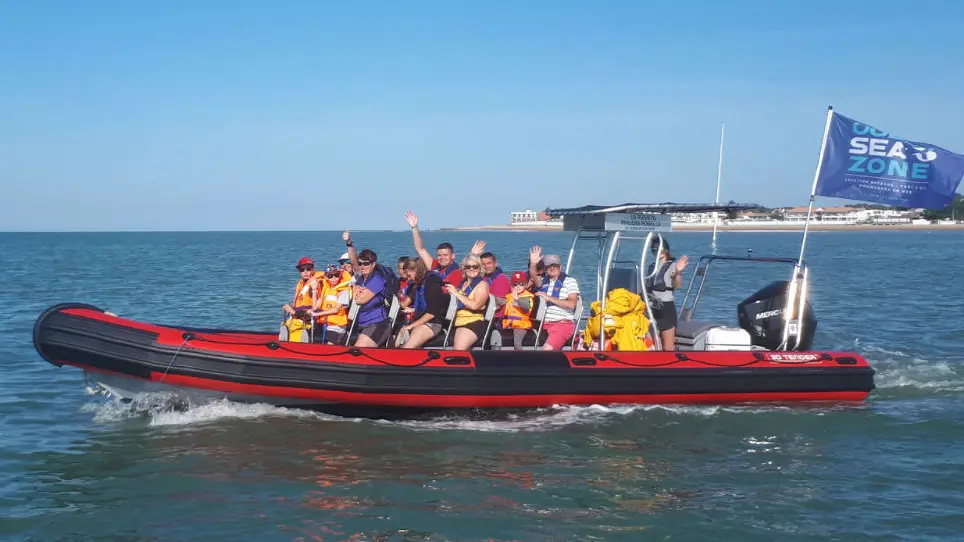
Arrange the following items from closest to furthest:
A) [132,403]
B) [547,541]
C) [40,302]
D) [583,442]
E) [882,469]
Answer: [547,541], [882,469], [583,442], [132,403], [40,302]

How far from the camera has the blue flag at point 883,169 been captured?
8977 millimetres

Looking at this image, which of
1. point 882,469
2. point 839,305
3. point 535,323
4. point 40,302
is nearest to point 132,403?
point 535,323

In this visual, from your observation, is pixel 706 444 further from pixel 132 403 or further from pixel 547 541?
pixel 132 403

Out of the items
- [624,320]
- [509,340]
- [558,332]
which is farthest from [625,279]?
[509,340]

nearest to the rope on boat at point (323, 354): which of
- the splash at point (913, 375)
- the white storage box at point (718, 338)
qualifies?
the white storage box at point (718, 338)

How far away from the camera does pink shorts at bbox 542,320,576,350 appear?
8945 mm

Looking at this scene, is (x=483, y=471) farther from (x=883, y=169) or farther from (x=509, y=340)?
(x=883, y=169)

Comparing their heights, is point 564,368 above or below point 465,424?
above

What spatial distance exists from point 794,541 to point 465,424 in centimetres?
333

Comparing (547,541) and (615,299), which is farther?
(615,299)

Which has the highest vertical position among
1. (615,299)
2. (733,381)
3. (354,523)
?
(615,299)

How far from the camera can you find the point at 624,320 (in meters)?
8.89

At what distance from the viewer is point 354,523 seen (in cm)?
610

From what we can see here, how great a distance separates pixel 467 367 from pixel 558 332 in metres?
1.19
